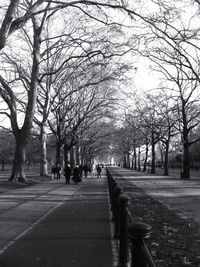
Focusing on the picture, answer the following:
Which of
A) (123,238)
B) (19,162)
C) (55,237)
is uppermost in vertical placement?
(19,162)

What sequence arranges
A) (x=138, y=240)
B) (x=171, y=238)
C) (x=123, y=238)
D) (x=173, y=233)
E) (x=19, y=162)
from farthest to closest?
(x=19, y=162) < (x=173, y=233) < (x=171, y=238) < (x=123, y=238) < (x=138, y=240)

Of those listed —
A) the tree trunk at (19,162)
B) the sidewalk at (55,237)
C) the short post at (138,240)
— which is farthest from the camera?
the tree trunk at (19,162)

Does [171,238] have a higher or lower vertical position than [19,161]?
lower

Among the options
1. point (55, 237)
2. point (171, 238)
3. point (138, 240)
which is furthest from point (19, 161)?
point (138, 240)

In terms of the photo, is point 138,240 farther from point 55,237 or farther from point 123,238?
point 55,237

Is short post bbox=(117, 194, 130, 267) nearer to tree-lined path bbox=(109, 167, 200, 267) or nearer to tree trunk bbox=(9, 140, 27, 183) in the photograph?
tree-lined path bbox=(109, 167, 200, 267)

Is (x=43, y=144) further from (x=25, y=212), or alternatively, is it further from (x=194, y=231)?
(x=194, y=231)

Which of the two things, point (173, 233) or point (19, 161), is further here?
point (19, 161)

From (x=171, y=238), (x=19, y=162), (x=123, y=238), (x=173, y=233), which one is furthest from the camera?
(x=19, y=162)

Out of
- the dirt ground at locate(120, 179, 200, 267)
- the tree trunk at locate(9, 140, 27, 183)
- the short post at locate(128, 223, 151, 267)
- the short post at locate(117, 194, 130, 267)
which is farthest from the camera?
the tree trunk at locate(9, 140, 27, 183)

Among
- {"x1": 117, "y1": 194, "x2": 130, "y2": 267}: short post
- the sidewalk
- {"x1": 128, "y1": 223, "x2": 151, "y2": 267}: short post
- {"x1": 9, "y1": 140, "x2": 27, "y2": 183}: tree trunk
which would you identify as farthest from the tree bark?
{"x1": 128, "y1": 223, "x2": 151, "y2": 267}: short post

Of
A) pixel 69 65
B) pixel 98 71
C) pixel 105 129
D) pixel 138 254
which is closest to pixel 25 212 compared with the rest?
pixel 138 254

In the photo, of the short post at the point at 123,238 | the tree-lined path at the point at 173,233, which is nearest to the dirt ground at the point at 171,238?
the tree-lined path at the point at 173,233

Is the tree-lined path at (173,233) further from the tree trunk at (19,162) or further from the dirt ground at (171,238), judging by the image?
the tree trunk at (19,162)
